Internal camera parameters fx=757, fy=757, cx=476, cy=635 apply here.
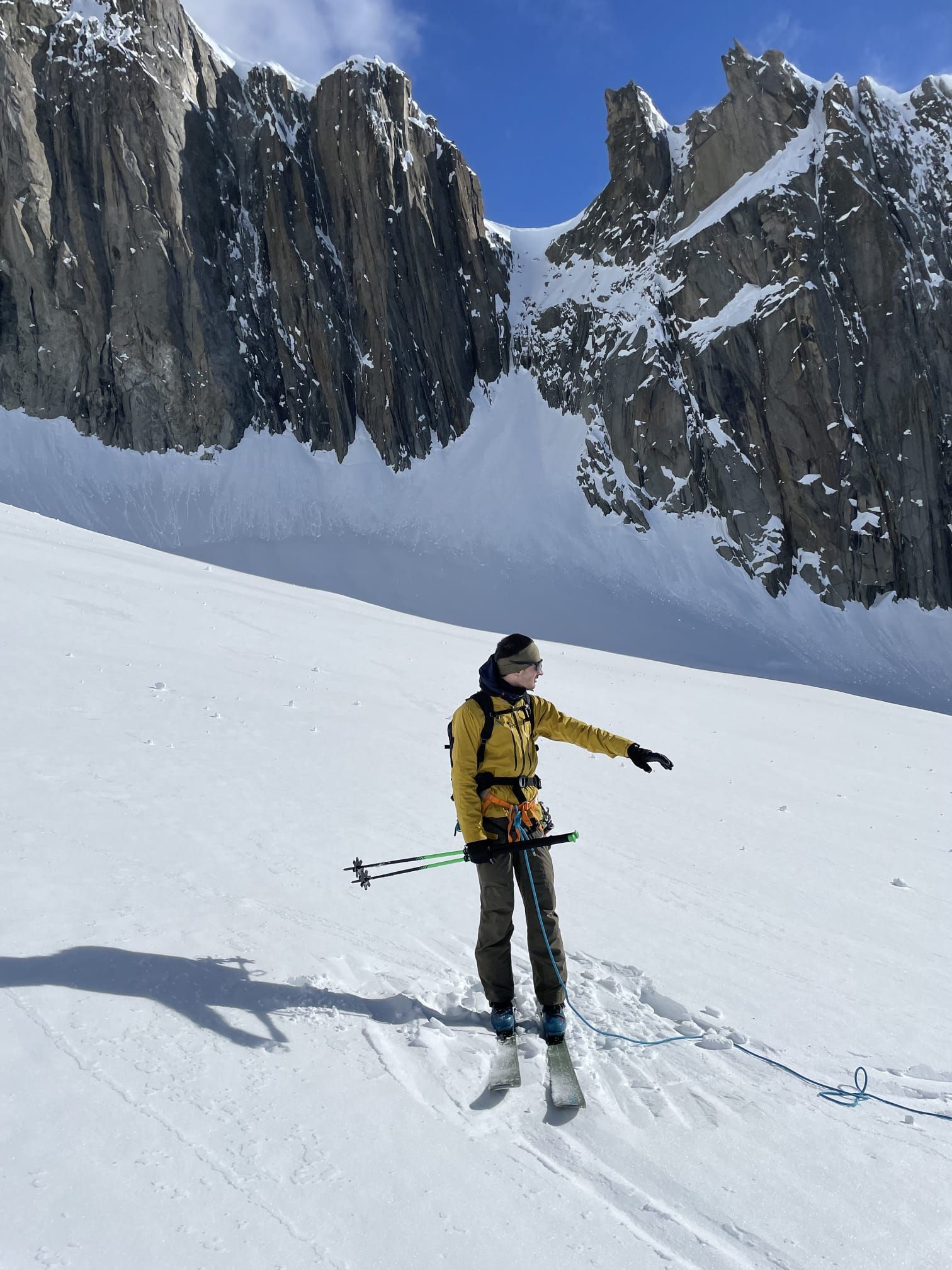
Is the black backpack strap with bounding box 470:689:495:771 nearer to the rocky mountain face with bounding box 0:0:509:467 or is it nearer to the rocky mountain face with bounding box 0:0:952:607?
the rocky mountain face with bounding box 0:0:952:607

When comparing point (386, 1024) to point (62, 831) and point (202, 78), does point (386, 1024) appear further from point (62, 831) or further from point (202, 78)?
point (202, 78)

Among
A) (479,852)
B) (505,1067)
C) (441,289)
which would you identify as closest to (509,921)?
(479,852)

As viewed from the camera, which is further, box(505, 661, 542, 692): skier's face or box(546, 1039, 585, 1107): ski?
box(505, 661, 542, 692): skier's face

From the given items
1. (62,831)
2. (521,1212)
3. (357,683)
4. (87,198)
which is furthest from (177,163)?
(521,1212)

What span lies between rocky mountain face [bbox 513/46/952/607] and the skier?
147ft

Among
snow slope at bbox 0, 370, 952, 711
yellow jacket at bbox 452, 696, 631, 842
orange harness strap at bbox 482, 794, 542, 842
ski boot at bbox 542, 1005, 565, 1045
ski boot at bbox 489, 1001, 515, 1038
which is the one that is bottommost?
ski boot at bbox 489, 1001, 515, 1038

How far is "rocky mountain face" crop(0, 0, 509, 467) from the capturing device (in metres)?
44.9

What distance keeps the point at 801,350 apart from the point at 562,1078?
50.8m

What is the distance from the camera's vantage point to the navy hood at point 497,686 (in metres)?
4.05

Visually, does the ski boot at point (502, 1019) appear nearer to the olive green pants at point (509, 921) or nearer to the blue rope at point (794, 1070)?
the olive green pants at point (509, 921)

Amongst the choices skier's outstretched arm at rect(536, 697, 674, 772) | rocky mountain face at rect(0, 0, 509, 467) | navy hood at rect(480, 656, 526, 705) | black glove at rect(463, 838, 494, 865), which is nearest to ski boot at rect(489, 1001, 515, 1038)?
black glove at rect(463, 838, 494, 865)

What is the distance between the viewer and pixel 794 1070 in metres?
3.60

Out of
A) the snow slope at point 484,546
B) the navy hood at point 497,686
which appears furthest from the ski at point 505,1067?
the snow slope at point 484,546

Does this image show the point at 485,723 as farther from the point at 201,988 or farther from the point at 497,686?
the point at 201,988
